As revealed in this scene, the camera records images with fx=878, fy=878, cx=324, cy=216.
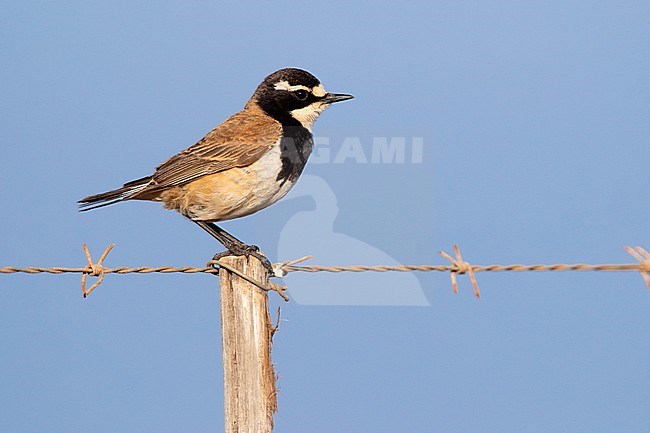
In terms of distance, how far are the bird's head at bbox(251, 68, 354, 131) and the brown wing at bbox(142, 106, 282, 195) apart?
190 millimetres

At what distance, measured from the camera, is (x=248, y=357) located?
3.29 meters

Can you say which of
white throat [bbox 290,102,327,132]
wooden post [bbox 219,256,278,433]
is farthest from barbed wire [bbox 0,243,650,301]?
white throat [bbox 290,102,327,132]

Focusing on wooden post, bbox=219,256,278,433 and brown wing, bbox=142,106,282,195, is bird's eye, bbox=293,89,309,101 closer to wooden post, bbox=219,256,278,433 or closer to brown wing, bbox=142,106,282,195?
brown wing, bbox=142,106,282,195

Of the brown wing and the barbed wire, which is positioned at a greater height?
the brown wing

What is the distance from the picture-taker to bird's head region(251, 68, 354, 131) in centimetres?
519

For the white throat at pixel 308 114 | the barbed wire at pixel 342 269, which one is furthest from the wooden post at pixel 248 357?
the white throat at pixel 308 114

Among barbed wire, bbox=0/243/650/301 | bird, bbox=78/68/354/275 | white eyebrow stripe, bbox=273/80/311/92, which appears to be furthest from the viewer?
white eyebrow stripe, bbox=273/80/311/92

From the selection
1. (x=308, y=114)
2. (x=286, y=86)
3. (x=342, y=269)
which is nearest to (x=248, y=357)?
(x=342, y=269)

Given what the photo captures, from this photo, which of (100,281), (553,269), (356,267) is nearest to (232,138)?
(100,281)

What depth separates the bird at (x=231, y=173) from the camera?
4684mm

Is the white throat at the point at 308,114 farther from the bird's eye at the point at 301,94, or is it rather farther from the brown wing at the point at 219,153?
the brown wing at the point at 219,153

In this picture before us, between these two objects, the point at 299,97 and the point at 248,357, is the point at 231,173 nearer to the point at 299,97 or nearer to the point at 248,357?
the point at 299,97

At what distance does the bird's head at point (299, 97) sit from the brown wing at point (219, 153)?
7.5 inches

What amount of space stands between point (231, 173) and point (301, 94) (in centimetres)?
80
